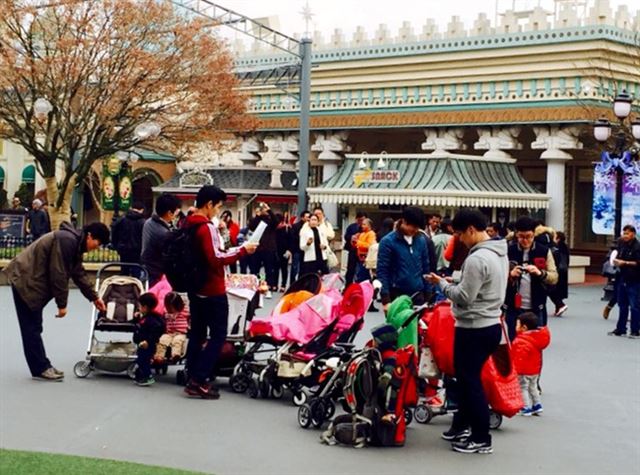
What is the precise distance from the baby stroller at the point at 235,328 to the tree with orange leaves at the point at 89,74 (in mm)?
16464

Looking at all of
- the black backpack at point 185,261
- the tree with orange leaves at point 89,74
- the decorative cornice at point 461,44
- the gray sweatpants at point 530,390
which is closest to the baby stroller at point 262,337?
the black backpack at point 185,261

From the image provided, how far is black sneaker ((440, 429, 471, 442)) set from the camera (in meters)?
9.21

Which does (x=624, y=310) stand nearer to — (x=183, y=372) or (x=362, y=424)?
(x=183, y=372)

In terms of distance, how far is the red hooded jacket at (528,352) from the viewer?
1047 cm

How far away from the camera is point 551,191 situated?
1230 inches

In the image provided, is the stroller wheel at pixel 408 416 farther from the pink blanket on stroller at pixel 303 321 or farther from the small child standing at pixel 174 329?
the small child standing at pixel 174 329

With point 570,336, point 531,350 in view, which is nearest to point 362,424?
point 531,350

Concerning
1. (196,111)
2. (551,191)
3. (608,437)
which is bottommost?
(608,437)

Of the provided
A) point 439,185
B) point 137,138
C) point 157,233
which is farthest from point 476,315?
point 137,138

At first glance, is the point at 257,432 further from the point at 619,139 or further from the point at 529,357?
the point at 619,139

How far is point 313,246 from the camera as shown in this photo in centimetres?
2128

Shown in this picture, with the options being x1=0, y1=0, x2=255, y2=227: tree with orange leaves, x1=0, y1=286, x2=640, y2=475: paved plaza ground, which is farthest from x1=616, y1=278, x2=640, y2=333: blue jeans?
x1=0, y1=0, x2=255, y2=227: tree with orange leaves

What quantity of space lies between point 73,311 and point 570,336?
7.23 metres

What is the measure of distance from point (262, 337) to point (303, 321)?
43 centimetres
